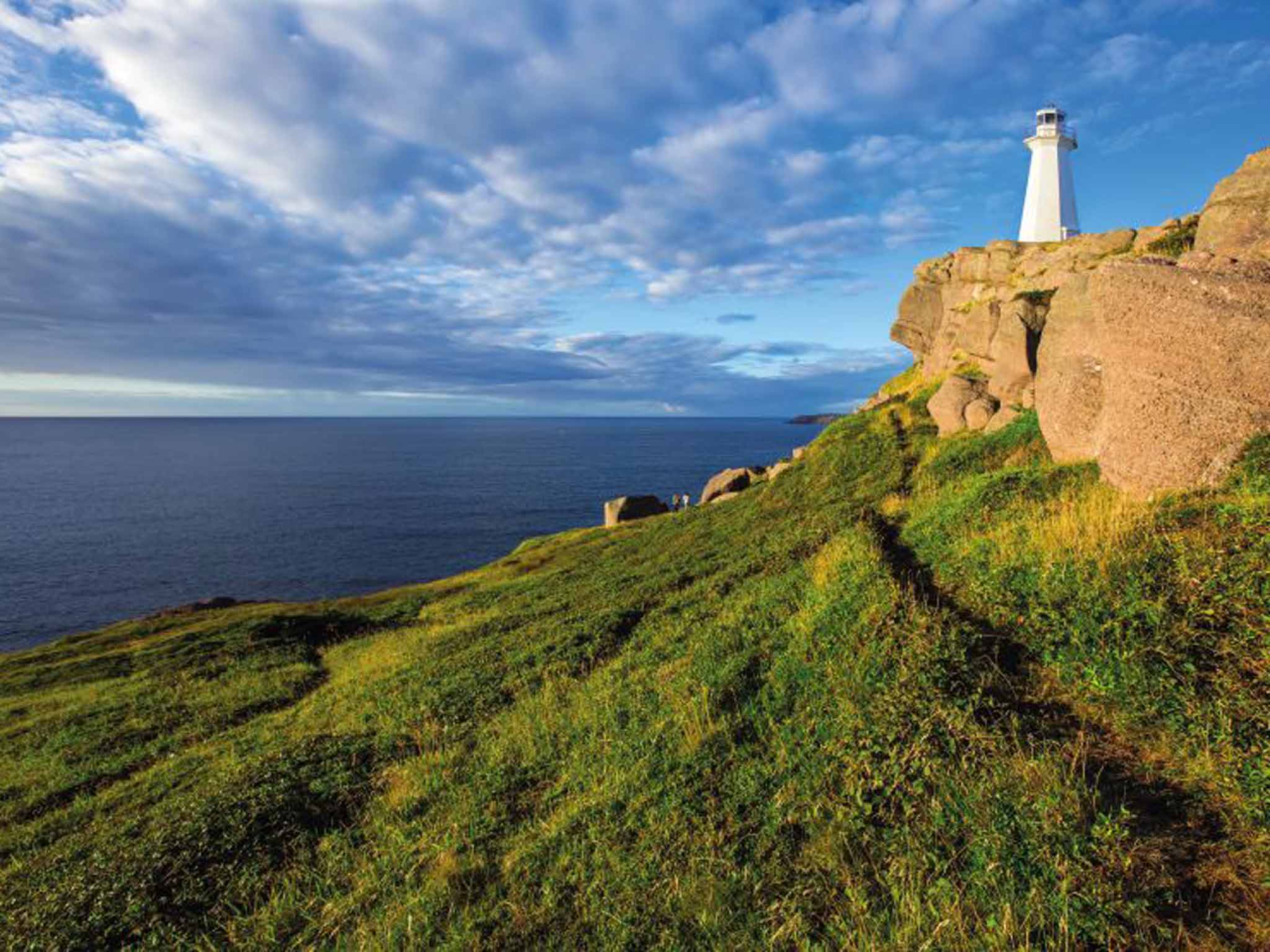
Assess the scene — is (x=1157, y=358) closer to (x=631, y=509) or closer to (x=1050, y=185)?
(x=631, y=509)

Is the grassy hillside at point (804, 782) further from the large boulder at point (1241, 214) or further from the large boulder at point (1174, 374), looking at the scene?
the large boulder at point (1241, 214)

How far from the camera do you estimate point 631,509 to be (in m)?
62.7

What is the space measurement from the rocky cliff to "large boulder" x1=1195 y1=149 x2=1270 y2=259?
5 cm

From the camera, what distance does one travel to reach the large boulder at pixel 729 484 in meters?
58.6

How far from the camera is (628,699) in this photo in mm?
10789

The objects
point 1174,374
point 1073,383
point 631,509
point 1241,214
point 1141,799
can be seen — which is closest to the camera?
point 1141,799

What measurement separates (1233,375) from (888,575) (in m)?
7.86

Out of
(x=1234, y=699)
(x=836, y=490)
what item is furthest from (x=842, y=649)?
(x=836, y=490)

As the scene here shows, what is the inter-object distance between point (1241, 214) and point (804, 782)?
25.8 m

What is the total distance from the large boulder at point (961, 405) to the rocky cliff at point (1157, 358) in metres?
0.08

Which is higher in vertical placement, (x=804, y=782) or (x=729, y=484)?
(x=804, y=782)

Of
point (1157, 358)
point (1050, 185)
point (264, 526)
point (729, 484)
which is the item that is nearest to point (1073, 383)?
point (1157, 358)

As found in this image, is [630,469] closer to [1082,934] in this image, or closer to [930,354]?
[930,354]

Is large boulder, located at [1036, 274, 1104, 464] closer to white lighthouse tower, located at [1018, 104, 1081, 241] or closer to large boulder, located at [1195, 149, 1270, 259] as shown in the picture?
large boulder, located at [1195, 149, 1270, 259]
